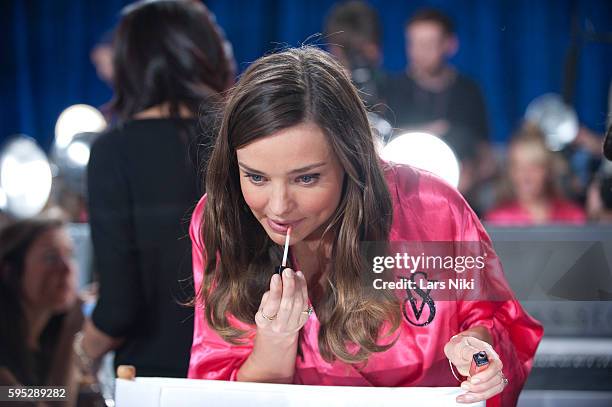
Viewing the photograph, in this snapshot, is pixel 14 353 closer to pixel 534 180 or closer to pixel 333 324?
pixel 333 324

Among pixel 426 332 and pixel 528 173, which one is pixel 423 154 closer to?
pixel 426 332

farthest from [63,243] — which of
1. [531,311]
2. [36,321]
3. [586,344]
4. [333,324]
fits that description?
[586,344]

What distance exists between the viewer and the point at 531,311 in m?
1.00

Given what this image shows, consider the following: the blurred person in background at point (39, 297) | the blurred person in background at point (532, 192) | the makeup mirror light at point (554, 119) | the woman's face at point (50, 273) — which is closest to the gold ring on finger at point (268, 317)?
the blurred person in background at point (39, 297)

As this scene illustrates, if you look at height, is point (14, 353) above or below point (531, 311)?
below

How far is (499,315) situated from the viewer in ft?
3.09

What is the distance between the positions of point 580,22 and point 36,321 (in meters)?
1.02

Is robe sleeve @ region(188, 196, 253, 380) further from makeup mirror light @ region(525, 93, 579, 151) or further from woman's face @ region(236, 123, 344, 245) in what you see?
makeup mirror light @ region(525, 93, 579, 151)

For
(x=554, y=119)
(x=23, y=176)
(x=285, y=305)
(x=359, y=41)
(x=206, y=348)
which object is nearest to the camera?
(x=285, y=305)

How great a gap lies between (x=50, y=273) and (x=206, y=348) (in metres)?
0.46

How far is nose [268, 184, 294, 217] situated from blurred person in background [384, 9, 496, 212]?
1.41ft

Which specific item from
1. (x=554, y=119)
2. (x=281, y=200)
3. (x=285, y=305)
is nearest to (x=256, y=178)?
(x=281, y=200)

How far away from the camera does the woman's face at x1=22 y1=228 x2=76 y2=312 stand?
4.21ft

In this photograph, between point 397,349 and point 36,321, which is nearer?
point 397,349
